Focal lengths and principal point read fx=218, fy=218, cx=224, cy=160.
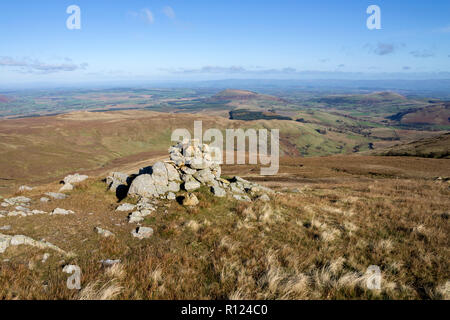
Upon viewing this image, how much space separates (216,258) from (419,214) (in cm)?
1333

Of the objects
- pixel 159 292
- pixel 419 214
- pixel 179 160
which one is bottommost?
pixel 419 214

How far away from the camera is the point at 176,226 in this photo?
35.8ft

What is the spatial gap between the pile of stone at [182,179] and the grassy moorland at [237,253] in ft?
6.90

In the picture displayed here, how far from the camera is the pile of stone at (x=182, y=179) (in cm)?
1633

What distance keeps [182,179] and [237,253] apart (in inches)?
444

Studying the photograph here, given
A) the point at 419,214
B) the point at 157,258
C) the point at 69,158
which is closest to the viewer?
the point at 157,258

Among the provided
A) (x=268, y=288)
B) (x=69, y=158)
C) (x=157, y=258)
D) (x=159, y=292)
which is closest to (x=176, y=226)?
(x=157, y=258)

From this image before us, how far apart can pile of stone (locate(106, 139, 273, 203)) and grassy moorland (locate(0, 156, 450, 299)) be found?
2.10 m

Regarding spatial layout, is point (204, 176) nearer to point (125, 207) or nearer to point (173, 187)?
point (173, 187)

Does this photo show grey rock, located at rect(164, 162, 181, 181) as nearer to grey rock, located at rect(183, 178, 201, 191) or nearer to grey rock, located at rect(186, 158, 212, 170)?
grey rock, located at rect(183, 178, 201, 191)

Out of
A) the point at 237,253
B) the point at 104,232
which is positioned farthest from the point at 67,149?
the point at 237,253

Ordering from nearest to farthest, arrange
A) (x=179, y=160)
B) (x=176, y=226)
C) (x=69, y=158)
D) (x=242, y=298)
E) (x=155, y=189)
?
(x=242, y=298) < (x=176, y=226) < (x=155, y=189) < (x=179, y=160) < (x=69, y=158)

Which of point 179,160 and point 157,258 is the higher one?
point 179,160

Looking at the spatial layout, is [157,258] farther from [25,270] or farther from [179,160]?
[179,160]
